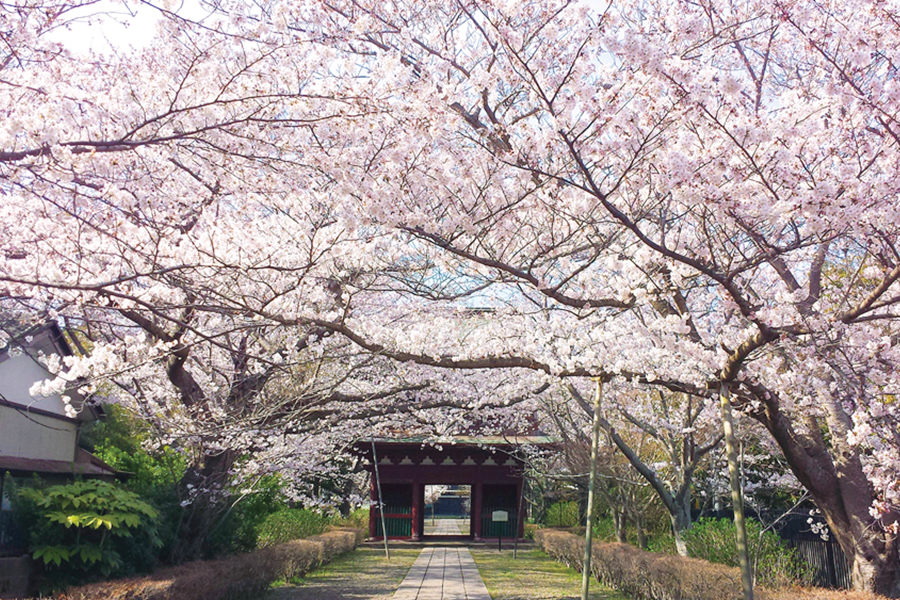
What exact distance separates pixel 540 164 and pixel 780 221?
198 cm

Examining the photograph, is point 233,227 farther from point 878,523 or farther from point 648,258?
point 878,523

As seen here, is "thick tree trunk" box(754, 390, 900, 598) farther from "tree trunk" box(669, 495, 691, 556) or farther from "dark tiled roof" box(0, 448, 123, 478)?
"dark tiled roof" box(0, 448, 123, 478)

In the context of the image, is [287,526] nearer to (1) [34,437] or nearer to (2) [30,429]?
(1) [34,437]

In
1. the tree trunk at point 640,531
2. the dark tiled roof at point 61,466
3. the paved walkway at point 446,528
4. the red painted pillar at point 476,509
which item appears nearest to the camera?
the dark tiled roof at point 61,466

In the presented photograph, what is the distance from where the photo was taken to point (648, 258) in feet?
19.3

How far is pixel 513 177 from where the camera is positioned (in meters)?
6.12

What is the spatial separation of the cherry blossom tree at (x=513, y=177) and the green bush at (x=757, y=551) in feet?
7.17

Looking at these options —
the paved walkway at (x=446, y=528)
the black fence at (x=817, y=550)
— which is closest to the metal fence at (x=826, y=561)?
the black fence at (x=817, y=550)

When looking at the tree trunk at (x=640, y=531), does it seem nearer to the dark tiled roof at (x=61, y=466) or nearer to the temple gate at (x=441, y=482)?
the temple gate at (x=441, y=482)

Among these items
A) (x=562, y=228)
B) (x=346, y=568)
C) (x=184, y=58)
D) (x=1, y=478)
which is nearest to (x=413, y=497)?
(x=346, y=568)

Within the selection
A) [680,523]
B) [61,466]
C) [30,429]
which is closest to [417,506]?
[680,523]

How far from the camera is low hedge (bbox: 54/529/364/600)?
6.12m

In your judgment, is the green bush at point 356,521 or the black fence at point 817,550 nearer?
the black fence at point 817,550

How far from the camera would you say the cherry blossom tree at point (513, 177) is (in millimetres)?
4523
